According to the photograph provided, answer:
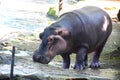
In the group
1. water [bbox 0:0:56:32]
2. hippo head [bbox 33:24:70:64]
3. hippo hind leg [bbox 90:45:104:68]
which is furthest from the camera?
water [bbox 0:0:56:32]

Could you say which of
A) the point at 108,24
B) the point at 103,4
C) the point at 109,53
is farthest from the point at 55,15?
the point at 108,24

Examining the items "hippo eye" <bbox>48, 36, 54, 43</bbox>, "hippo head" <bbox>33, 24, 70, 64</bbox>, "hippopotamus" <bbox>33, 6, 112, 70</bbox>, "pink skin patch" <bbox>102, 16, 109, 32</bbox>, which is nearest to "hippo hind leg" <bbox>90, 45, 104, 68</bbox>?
"hippopotamus" <bbox>33, 6, 112, 70</bbox>

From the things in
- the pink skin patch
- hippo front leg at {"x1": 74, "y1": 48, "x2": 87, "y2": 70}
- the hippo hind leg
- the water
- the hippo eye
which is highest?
the hippo eye

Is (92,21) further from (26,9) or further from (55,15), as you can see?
(26,9)

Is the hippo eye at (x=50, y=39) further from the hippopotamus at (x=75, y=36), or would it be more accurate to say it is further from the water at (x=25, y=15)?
the water at (x=25, y=15)

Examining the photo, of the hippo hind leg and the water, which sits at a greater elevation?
the hippo hind leg

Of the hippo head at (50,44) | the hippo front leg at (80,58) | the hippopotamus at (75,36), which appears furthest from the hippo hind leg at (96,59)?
the hippo head at (50,44)

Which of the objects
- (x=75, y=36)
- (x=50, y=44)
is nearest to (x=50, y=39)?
(x=50, y=44)

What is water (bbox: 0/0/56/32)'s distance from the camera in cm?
1360

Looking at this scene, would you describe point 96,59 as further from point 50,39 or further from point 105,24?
point 50,39

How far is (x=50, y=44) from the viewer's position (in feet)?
19.0

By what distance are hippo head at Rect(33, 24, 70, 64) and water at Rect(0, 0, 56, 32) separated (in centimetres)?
642

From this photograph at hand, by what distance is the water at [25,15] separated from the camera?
13602 mm

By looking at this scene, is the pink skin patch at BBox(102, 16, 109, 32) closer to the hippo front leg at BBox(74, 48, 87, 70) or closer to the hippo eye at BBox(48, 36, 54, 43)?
the hippo front leg at BBox(74, 48, 87, 70)
